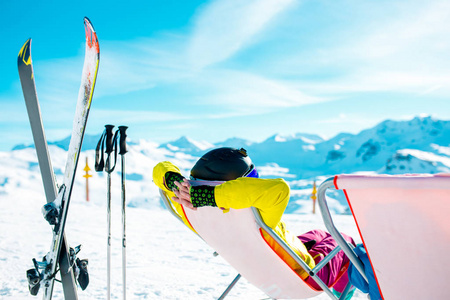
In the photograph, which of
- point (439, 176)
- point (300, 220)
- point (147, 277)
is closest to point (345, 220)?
point (300, 220)

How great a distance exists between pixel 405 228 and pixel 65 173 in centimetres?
187

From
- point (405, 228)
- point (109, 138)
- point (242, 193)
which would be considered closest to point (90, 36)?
point (109, 138)

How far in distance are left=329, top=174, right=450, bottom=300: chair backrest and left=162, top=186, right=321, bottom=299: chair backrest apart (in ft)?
1.95

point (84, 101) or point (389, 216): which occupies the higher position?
point (84, 101)

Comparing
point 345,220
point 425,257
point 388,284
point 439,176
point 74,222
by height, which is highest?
point 439,176

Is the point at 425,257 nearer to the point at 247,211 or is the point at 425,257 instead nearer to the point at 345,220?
the point at 247,211

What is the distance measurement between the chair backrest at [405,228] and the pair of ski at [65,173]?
62.3 inches

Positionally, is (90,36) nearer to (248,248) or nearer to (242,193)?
(242,193)

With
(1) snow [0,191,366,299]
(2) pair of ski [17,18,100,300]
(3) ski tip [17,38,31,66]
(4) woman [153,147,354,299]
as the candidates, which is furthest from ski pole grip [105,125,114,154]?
(1) snow [0,191,366,299]

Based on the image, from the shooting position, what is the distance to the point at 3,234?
4.76 metres

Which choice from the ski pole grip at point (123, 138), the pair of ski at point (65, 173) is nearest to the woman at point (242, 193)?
the ski pole grip at point (123, 138)

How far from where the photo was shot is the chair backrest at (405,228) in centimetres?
109

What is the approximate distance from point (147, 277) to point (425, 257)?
2.82 metres

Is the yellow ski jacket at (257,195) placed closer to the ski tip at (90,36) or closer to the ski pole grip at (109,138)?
the ski pole grip at (109,138)
